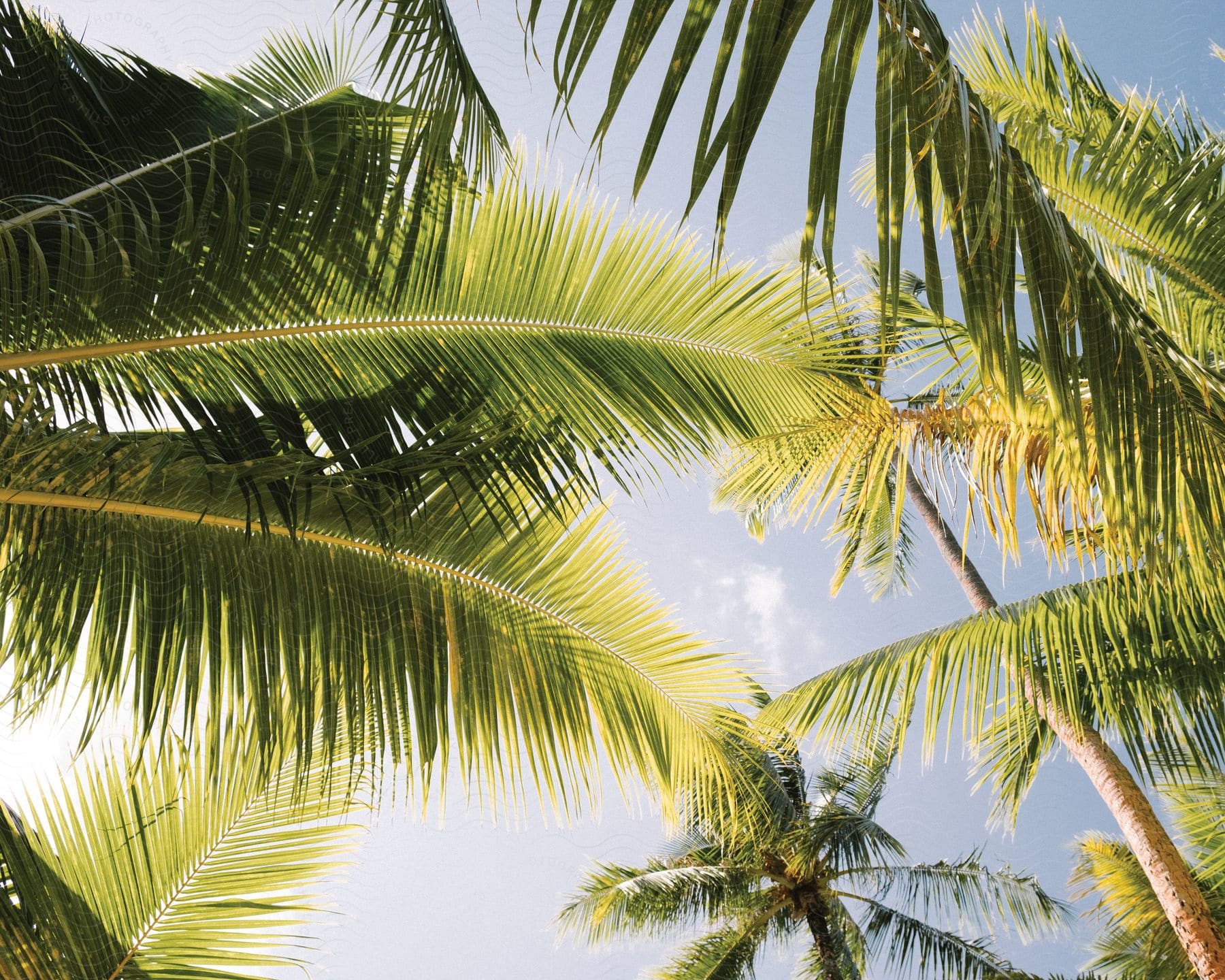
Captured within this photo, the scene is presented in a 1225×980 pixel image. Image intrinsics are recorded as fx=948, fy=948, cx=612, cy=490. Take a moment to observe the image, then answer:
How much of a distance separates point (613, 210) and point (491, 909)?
37.2 m

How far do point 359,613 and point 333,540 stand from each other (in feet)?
0.64

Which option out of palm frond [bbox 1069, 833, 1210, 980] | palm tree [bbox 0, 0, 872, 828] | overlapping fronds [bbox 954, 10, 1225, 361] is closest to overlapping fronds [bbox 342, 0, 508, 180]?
palm tree [bbox 0, 0, 872, 828]

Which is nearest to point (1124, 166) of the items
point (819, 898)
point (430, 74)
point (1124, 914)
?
point (430, 74)

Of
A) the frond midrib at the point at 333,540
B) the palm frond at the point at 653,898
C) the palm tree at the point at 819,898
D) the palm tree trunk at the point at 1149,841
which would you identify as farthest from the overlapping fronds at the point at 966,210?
the palm frond at the point at 653,898

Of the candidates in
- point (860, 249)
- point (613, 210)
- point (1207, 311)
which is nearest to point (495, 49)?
point (613, 210)

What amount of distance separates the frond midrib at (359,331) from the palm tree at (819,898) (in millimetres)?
9539

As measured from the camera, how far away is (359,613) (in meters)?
2.33

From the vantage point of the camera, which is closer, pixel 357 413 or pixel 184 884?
pixel 357 413

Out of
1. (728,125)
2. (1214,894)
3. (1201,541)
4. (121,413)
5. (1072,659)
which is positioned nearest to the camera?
(728,125)

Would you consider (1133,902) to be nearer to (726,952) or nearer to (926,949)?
(926,949)

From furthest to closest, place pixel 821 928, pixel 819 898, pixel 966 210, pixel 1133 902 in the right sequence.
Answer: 1. pixel 819 898
2. pixel 821 928
3. pixel 1133 902
4. pixel 966 210

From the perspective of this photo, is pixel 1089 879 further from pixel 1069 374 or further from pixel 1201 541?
pixel 1069 374

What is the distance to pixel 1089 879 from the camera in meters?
10.9

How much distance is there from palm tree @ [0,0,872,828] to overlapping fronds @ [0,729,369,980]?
339 millimetres
